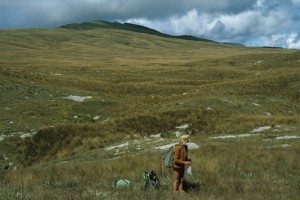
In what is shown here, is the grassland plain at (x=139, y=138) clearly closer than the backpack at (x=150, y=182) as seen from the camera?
No

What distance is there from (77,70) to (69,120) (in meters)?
55.7

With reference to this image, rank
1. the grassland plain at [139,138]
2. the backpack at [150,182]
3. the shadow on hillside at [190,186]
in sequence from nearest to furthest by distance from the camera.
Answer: the backpack at [150,182] < the shadow on hillside at [190,186] < the grassland plain at [139,138]

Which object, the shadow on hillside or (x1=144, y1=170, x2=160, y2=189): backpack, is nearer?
(x1=144, y1=170, x2=160, y2=189): backpack


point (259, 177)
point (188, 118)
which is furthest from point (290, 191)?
point (188, 118)

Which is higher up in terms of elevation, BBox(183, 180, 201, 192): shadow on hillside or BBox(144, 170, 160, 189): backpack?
BBox(144, 170, 160, 189): backpack

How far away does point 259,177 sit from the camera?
12.9 meters

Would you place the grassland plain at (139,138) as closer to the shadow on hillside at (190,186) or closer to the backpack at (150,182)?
the shadow on hillside at (190,186)

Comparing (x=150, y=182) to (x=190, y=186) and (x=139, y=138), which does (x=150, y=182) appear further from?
(x=139, y=138)

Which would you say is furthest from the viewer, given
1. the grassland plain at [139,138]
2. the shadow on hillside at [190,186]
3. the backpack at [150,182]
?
the grassland plain at [139,138]


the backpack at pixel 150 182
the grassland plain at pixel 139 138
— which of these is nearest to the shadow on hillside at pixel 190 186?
the grassland plain at pixel 139 138

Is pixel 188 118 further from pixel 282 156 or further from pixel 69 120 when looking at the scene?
pixel 282 156

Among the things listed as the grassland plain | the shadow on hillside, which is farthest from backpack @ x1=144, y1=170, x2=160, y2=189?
the shadow on hillside

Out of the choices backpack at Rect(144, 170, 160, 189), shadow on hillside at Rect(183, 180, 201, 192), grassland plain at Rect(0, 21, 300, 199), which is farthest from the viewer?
grassland plain at Rect(0, 21, 300, 199)

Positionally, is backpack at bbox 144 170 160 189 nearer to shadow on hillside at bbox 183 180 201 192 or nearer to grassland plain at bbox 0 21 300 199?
grassland plain at bbox 0 21 300 199
